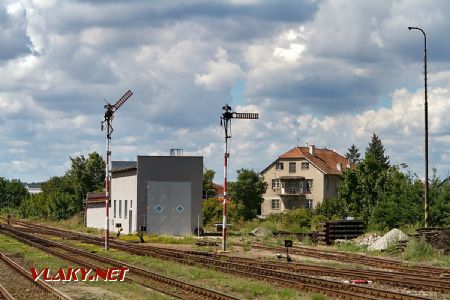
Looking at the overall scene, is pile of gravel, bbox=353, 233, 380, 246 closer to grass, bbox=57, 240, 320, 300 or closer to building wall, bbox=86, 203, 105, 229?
grass, bbox=57, 240, 320, 300

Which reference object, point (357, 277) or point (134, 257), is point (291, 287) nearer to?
point (357, 277)

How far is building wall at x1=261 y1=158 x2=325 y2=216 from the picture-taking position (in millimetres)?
92125

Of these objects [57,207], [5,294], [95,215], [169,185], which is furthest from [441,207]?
[57,207]

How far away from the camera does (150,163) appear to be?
54938mm

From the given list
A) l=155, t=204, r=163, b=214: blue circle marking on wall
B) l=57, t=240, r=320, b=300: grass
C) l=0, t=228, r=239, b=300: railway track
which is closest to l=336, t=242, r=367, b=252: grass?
l=57, t=240, r=320, b=300: grass

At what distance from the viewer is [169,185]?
54594 mm

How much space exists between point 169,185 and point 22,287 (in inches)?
1351

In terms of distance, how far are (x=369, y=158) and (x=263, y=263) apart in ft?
110

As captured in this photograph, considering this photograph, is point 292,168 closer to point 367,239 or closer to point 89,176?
point 89,176

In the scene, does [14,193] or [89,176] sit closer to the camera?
[89,176]

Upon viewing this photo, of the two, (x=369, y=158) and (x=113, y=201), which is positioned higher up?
(x=369, y=158)

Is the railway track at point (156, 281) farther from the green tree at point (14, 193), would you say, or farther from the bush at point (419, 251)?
the green tree at point (14, 193)

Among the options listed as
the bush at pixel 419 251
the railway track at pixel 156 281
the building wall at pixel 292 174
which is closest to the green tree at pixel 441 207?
the bush at pixel 419 251

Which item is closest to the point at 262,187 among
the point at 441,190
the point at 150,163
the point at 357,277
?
the point at 150,163
